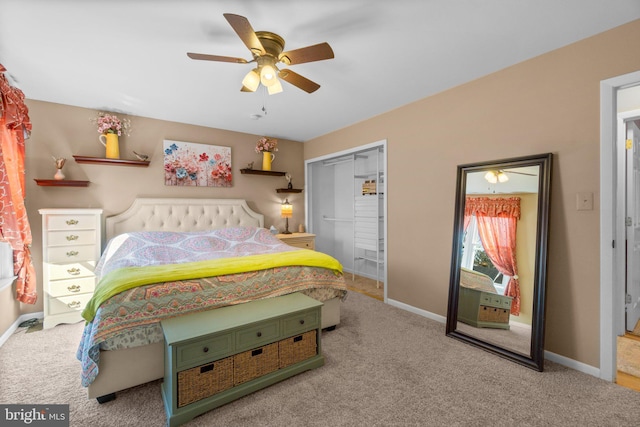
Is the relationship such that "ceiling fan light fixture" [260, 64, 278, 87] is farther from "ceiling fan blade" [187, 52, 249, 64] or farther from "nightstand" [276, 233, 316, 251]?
"nightstand" [276, 233, 316, 251]

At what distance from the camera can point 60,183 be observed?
321 centimetres

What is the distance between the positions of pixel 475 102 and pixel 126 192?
14.0 ft

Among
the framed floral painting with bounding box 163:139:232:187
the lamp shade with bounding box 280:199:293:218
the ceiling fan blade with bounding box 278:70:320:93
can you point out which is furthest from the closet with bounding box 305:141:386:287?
the ceiling fan blade with bounding box 278:70:320:93

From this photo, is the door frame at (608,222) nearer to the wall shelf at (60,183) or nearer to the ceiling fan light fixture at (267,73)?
the ceiling fan light fixture at (267,73)

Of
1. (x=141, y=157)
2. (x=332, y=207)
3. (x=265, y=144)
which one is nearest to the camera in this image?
(x=141, y=157)

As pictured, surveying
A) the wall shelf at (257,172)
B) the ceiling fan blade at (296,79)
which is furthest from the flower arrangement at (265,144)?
the ceiling fan blade at (296,79)

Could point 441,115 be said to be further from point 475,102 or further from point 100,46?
point 100,46

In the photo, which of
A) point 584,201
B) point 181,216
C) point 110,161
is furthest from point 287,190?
point 584,201

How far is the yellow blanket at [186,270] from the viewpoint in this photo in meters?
1.88

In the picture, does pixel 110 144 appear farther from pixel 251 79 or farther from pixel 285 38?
pixel 285 38

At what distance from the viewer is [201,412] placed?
1722mm

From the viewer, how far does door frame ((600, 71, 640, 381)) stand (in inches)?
79.7

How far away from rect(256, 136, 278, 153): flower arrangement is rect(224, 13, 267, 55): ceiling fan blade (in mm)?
2702

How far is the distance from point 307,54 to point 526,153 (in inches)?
80.4
